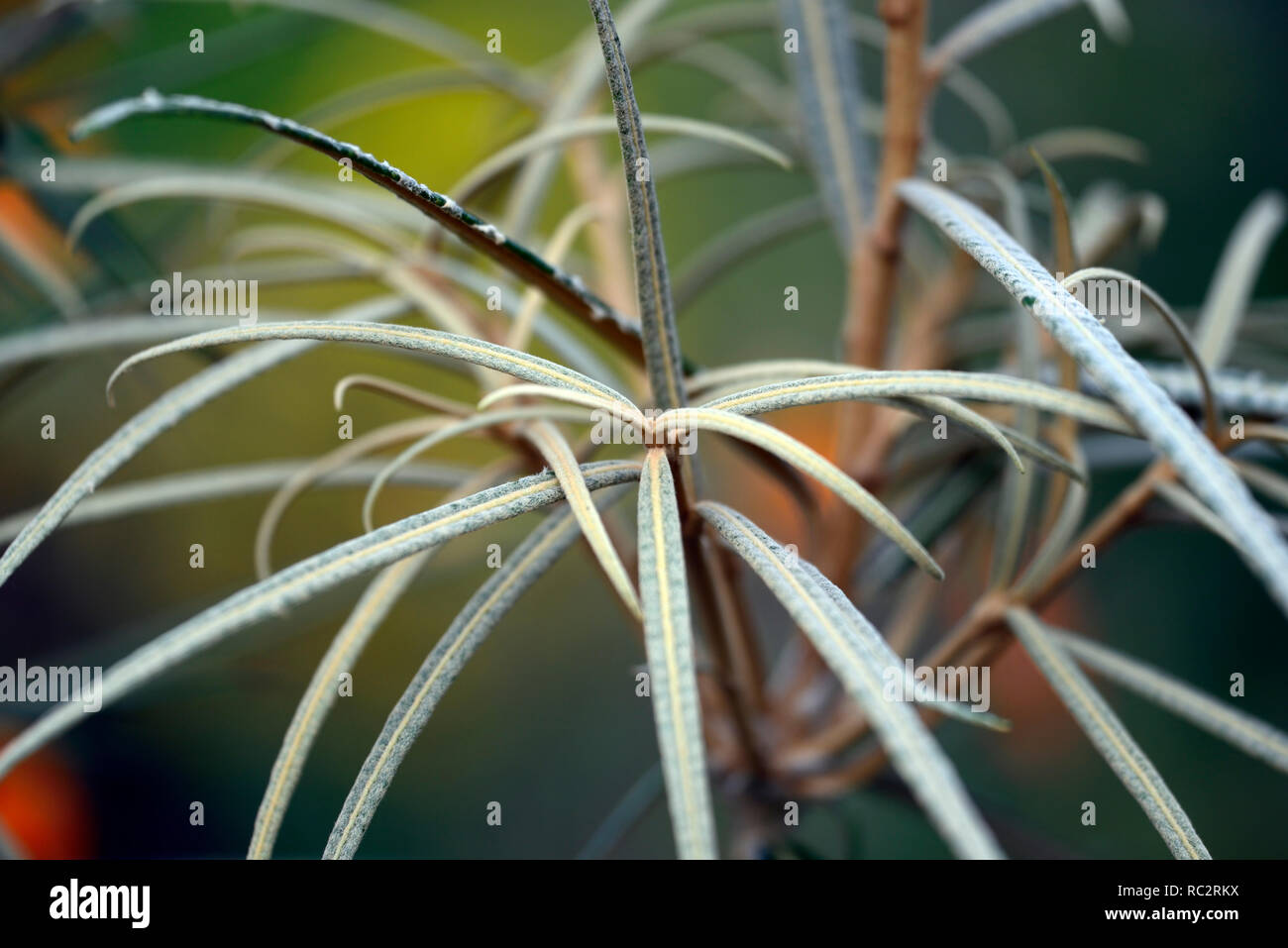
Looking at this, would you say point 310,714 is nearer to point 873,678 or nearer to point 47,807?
point 873,678

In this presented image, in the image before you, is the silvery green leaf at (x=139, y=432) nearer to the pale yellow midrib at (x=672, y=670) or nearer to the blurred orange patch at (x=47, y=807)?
the pale yellow midrib at (x=672, y=670)

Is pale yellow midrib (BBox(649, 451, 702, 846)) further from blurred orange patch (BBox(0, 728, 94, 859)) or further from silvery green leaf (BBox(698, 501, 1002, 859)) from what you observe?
blurred orange patch (BBox(0, 728, 94, 859))

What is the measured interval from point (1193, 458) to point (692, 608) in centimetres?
25

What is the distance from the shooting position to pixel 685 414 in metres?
0.30

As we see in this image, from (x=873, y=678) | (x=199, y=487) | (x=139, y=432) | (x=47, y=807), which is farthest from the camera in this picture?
(x=47, y=807)

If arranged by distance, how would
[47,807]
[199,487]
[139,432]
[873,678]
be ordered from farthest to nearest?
[47,807] → [199,487] → [139,432] → [873,678]

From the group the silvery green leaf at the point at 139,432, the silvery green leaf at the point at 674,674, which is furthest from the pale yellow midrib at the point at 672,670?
the silvery green leaf at the point at 139,432

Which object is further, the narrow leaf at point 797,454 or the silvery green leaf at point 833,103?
the silvery green leaf at point 833,103

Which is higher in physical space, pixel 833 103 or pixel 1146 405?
pixel 833 103

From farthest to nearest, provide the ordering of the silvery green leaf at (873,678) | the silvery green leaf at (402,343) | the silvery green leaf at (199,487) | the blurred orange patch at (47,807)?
the blurred orange patch at (47,807) < the silvery green leaf at (199,487) < the silvery green leaf at (402,343) < the silvery green leaf at (873,678)

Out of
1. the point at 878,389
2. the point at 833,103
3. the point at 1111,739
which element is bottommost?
the point at 1111,739

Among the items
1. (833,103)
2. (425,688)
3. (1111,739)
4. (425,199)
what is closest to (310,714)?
(425,688)
